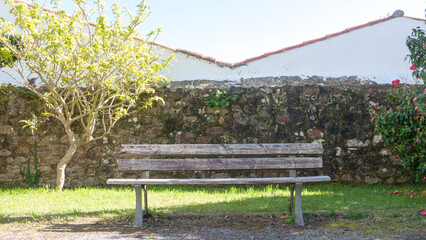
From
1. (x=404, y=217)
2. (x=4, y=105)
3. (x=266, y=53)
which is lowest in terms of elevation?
(x=404, y=217)

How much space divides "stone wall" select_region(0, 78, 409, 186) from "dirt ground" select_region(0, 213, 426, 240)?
100 inches

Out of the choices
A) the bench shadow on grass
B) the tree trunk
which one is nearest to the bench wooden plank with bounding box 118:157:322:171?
the bench shadow on grass

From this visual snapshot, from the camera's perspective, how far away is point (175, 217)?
411 cm

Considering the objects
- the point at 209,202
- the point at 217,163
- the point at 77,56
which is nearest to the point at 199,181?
the point at 217,163

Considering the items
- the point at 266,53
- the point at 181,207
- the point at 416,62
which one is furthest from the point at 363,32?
the point at 181,207

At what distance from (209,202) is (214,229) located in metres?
1.33

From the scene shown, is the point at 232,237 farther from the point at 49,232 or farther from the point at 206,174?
the point at 206,174

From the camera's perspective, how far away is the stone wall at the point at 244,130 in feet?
21.1

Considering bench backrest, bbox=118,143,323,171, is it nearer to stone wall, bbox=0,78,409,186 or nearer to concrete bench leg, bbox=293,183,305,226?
concrete bench leg, bbox=293,183,305,226

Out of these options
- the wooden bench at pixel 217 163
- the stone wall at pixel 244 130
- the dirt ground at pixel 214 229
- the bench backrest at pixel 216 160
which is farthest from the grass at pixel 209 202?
the bench backrest at pixel 216 160

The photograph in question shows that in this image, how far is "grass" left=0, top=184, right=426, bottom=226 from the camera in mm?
4195

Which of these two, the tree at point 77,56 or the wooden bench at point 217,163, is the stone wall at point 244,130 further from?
the wooden bench at point 217,163

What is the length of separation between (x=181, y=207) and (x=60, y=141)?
120 inches

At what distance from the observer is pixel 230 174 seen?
6535 millimetres
